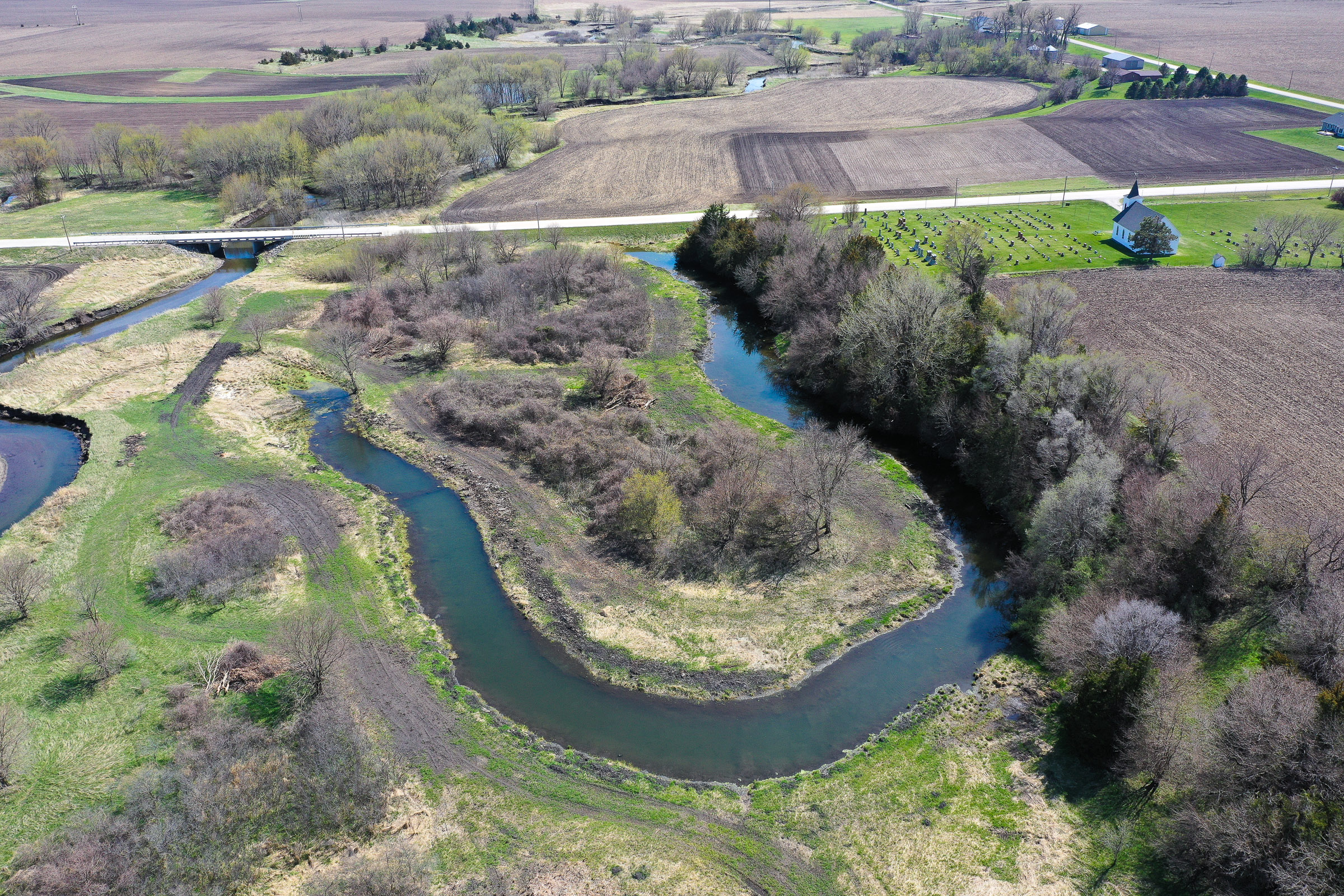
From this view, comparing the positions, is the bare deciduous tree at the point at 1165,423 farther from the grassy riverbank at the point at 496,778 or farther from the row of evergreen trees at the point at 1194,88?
the row of evergreen trees at the point at 1194,88

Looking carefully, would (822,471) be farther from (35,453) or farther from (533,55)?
(533,55)

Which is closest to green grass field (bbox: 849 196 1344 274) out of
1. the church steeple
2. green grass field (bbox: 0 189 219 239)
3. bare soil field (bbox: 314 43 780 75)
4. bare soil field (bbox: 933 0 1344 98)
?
the church steeple

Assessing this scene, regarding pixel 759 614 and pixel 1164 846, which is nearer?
pixel 1164 846

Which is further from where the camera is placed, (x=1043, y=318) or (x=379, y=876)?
(x=1043, y=318)

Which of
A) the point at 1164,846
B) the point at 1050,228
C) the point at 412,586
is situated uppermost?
the point at 1050,228

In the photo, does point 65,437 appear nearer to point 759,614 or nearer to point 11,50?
point 759,614

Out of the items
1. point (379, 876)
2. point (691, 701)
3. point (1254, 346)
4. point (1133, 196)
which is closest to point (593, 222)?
point (1133, 196)

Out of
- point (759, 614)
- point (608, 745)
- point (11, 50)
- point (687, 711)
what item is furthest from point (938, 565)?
point (11, 50)
